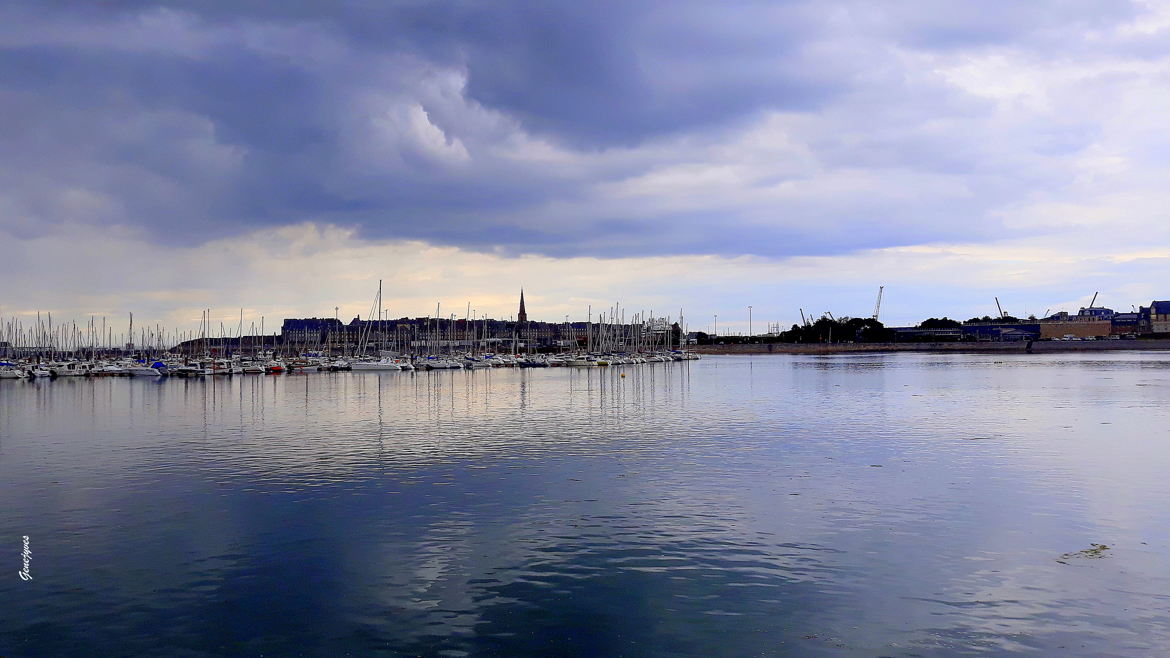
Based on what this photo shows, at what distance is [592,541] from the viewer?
63.5 feet

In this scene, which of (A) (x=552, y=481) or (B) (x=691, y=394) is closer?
(A) (x=552, y=481)

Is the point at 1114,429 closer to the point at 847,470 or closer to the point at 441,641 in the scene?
the point at 847,470

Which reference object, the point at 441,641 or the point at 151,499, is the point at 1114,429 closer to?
the point at 441,641

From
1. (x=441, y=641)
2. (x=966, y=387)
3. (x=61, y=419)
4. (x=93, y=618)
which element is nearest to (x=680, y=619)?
(x=441, y=641)

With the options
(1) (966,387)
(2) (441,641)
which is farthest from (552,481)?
(1) (966,387)

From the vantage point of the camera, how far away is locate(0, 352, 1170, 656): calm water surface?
44.9 feet

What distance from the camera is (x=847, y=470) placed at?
1141 inches

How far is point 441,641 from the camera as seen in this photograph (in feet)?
43.3

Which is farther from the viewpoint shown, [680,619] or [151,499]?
[151,499]

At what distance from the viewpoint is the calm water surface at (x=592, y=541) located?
1370 cm

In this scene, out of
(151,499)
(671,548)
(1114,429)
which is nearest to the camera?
(671,548)

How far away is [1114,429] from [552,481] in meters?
29.6

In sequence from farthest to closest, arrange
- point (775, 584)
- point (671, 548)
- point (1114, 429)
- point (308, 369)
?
point (308, 369), point (1114, 429), point (671, 548), point (775, 584)

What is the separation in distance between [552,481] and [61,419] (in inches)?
1500
